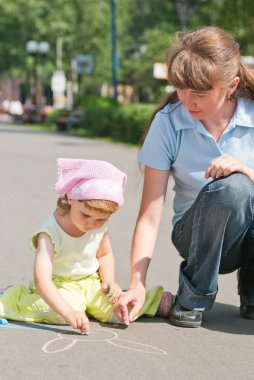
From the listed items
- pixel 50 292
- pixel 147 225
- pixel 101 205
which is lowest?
pixel 50 292

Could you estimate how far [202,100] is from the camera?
4.51 meters

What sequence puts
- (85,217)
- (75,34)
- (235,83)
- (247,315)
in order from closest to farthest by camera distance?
(85,217), (235,83), (247,315), (75,34)

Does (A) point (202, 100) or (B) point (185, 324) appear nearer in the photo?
(A) point (202, 100)

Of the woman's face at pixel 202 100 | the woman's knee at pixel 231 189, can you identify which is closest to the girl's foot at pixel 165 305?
the woman's knee at pixel 231 189

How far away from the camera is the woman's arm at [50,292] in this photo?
4363mm

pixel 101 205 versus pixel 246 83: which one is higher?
pixel 246 83

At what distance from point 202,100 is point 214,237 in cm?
63

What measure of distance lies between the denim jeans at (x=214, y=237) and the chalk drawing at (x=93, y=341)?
0.46 metres

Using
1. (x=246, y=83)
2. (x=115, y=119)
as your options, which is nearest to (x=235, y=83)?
(x=246, y=83)

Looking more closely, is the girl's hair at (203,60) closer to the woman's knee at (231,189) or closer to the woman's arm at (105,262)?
the woman's knee at (231,189)

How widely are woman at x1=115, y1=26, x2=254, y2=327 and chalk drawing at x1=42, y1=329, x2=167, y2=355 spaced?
0.41 ft

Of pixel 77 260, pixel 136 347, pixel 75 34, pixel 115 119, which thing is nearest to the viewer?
pixel 136 347

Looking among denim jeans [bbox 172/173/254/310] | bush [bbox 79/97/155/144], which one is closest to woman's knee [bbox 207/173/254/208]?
denim jeans [bbox 172/173/254/310]

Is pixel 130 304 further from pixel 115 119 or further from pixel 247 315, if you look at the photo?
pixel 115 119
